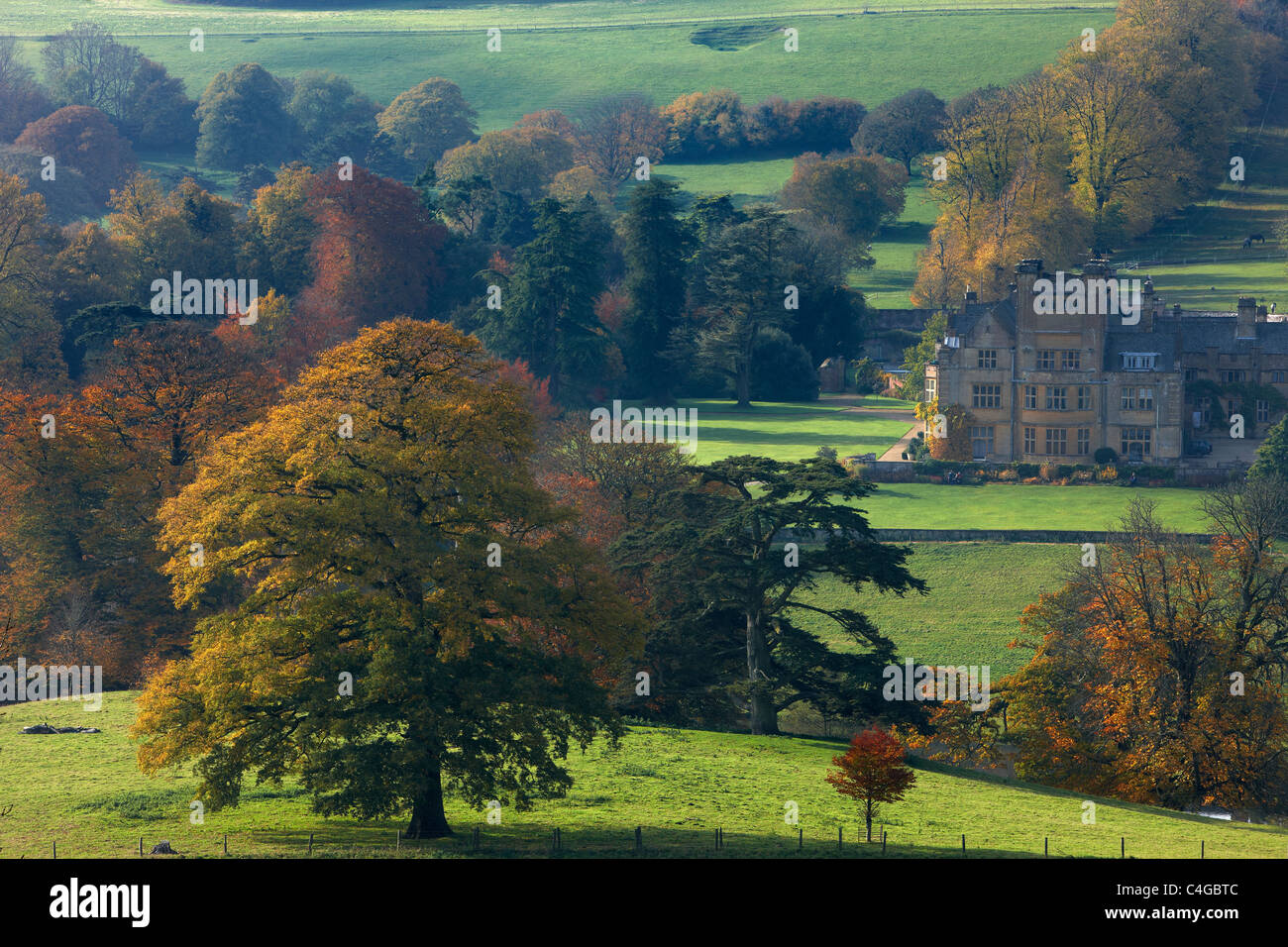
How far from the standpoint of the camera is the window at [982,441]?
98.9 m

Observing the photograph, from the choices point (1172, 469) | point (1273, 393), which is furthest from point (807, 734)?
point (1273, 393)

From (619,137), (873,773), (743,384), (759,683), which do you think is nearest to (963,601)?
(759,683)

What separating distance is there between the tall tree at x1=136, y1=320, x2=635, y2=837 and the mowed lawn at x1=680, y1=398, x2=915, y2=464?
2119 inches

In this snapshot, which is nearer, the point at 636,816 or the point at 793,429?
the point at 636,816

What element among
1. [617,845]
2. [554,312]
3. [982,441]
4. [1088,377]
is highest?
[554,312]

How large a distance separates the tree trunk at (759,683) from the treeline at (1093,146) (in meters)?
68.9

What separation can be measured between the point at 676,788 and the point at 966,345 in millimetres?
62177

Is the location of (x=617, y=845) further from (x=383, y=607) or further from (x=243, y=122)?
(x=243, y=122)

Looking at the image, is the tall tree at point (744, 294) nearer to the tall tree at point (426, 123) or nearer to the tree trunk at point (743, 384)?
the tree trunk at point (743, 384)

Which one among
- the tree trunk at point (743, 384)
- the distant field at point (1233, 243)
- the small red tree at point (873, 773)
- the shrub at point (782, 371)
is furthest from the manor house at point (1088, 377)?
the small red tree at point (873, 773)

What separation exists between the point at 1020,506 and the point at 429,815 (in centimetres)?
5647

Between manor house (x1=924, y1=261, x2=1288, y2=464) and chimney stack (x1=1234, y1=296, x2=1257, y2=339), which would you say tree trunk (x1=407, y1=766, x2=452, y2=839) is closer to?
manor house (x1=924, y1=261, x2=1288, y2=464)

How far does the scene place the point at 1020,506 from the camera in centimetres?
8688
